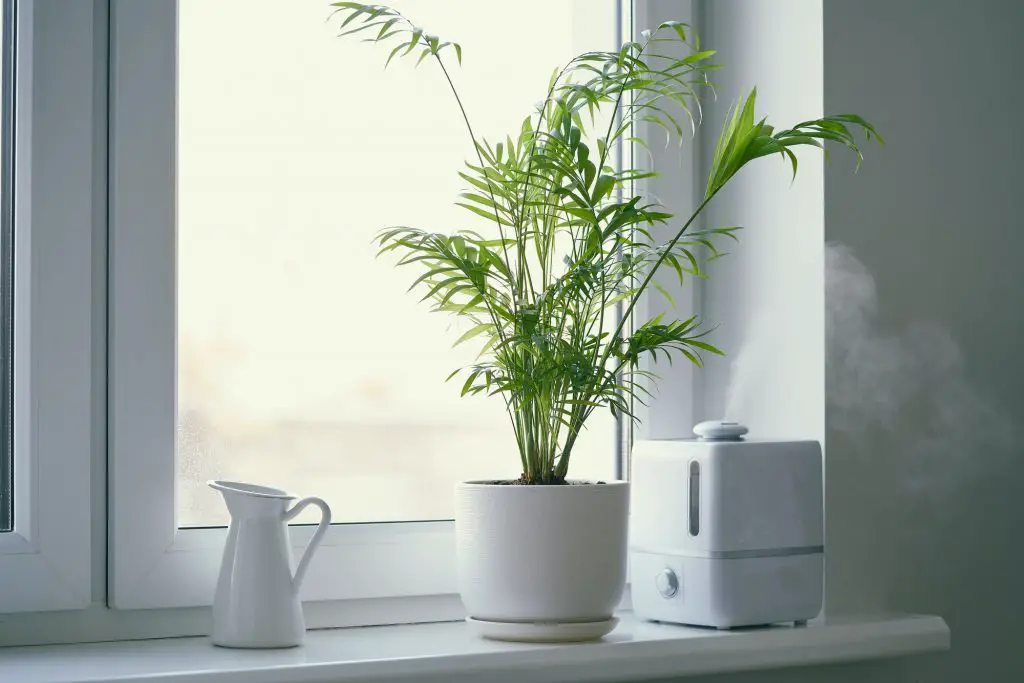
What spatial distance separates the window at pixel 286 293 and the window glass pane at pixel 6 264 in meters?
0.10

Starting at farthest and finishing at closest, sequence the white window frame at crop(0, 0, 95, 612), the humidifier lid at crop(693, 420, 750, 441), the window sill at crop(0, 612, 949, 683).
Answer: the humidifier lid at crop(693, 420, 750, 441) → the white window frame at crop(0, 0, 95, 612) → the window sill at crop(0, 612, 949, 683)

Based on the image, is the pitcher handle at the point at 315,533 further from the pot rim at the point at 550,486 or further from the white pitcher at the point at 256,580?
the pot rim at the point at 550,486

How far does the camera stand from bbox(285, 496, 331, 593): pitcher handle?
3.86 feet

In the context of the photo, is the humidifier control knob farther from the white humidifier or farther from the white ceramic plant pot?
the white ceramic plant pot

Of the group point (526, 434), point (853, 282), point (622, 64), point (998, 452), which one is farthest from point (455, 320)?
point (998, 452)

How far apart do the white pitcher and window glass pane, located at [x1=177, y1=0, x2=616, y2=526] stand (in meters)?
0.15

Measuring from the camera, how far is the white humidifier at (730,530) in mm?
1247

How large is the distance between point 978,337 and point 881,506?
0.28 m

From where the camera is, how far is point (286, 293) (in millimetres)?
1345

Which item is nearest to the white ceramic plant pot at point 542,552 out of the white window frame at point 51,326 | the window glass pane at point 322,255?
the window glass pane at point 322,255

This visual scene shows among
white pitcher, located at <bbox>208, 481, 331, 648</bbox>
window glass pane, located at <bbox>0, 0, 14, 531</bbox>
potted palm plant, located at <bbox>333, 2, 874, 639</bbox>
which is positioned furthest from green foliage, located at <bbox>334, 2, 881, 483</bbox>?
window glass pane, located at <bbox>0, 0, 14, 531</bbox>

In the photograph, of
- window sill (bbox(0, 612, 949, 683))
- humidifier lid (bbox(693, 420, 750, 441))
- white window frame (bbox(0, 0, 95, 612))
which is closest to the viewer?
window sill (bbox(0, 612, 949, 683))

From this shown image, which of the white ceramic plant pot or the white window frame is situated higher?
the white window frame

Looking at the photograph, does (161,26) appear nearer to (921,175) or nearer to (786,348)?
(786,348)
